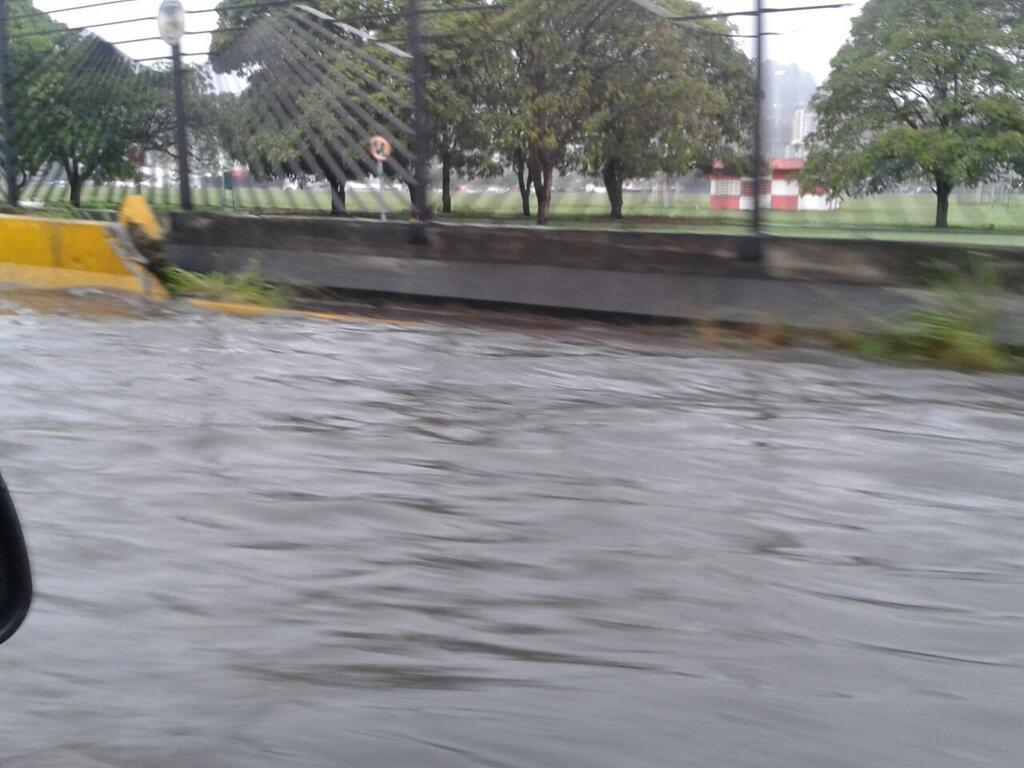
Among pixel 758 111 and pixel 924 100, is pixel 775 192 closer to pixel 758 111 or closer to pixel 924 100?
A: pixel 758 111

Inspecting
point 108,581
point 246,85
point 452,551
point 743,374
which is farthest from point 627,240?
point 108,581

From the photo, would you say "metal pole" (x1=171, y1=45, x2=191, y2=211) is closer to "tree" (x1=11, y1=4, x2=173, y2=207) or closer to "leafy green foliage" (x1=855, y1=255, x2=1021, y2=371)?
"tree" (x1=11, y1=4, x2=173, y2=207)

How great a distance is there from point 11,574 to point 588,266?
738cm

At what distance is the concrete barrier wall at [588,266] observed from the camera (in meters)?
8.14

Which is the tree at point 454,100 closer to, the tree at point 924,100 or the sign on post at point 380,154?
the sign on post at point 380,154

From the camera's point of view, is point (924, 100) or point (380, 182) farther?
point (380, 182)

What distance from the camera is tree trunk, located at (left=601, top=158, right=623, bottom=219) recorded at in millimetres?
9320

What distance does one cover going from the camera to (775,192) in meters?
8.64

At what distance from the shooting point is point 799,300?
8383 millimetres

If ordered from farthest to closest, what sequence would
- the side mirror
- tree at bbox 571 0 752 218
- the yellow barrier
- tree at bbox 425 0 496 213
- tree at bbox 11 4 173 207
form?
tree at bbox 11 4 173 207, the yellow barrier, tree at bbox 425 0 496 213, tree at bbox 571 0 752 218, the side mirror

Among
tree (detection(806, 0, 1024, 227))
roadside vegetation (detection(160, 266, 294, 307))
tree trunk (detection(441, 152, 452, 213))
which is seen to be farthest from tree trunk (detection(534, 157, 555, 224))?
roadside vegetation (detection(160, 266, 294, 307))

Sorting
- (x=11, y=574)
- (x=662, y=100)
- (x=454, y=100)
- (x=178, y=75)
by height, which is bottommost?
(x=11, y=574)

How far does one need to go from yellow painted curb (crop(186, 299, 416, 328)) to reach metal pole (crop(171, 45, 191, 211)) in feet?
4.43

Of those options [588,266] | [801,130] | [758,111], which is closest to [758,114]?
[758,111]
